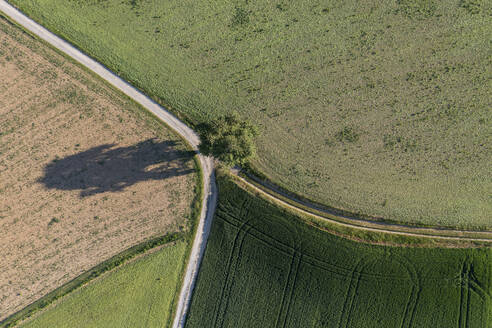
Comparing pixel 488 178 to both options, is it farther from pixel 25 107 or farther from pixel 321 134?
pixel 25 107

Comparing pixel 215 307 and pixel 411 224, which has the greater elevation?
pixel 411 224

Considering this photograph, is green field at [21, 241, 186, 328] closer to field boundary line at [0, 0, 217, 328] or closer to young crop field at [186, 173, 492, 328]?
field boundary line at [0, 0, 217, 328]

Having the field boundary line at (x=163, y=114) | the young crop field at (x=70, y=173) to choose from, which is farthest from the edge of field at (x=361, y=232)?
the young crop field at (x=70, y=173)

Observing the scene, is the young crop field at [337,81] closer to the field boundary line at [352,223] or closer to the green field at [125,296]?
the field boundary line at [352,223]

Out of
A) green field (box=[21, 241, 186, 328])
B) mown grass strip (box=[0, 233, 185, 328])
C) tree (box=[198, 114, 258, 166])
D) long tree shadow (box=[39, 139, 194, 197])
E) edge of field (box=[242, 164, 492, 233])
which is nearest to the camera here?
tree (box=[198, 114, 258, 166])

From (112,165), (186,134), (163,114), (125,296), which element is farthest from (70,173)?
(125,296)

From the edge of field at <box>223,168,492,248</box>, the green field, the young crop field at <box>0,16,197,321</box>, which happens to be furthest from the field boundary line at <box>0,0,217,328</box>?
the edge of field at <box>223,168,492,248</box>

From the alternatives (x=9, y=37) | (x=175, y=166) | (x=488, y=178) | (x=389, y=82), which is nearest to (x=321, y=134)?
(x=389, y=82)
